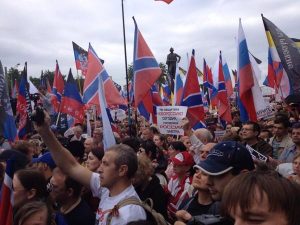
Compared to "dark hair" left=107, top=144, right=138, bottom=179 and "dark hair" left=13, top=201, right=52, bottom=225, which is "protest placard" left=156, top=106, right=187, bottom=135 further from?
"dark hair" left=13, top=201, right=52, bottom=225

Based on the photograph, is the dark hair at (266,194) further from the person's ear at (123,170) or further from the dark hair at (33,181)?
the dark hair at (33,181)

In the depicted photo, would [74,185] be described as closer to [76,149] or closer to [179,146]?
[76,149]

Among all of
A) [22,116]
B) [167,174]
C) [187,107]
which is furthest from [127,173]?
[22,116]

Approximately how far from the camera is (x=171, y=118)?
23.7ft

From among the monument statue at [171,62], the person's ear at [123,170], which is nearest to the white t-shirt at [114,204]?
the person's ear at [123,170]

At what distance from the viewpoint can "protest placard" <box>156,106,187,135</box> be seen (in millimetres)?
7133

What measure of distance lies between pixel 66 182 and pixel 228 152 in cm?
154

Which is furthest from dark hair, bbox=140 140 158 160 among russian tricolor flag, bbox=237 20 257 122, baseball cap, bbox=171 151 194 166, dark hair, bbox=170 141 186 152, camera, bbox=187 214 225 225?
camera, bbox=187 214 225 225

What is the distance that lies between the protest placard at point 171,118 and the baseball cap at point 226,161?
14.9 ft

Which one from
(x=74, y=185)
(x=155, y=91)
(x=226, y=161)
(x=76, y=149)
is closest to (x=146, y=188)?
(x=74, y=185)

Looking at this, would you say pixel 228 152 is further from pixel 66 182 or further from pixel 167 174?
pixel 167 174

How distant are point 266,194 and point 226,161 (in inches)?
39.8

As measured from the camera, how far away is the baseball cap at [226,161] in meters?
2.42

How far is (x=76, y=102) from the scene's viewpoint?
33.2 feet
